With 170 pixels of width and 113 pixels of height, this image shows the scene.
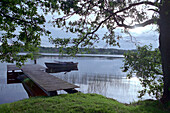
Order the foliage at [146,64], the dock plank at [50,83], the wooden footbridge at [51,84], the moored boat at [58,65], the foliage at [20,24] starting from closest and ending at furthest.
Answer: the foliage at [20,24], the foliage at [146,64], the wooden footbridge at [51,84], the dock plank at [50,83], the moored boat at [58,65]

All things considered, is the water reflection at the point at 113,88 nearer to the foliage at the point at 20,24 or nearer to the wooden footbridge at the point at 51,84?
the wooden footbridge at the point at 51,84

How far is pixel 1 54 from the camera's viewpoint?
21.1 ft

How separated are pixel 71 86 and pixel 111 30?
469 cm

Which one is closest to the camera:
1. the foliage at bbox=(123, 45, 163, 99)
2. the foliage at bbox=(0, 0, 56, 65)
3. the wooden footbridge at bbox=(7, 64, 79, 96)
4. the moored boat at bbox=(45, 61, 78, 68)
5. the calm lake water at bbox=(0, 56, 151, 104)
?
the foliage at bbox=(0, 0, 56, 65)

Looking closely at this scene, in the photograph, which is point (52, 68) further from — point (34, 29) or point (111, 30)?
point (34, 29)

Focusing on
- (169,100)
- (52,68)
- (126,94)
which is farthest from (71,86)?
(52,68)

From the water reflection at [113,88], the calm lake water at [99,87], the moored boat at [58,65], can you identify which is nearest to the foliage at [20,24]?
the calm lake water at [99,87]

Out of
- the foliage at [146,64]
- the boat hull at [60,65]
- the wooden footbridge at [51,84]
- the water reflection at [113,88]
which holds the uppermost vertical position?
the foliage at [146,64]

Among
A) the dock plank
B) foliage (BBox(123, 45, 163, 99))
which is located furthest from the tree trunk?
the dock plank

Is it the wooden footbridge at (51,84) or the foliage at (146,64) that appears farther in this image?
the wooden footbridge at (51,84)

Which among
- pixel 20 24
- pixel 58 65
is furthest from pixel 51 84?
pixel 58 65

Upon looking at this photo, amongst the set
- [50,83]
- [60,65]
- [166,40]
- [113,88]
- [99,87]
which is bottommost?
[113,88]

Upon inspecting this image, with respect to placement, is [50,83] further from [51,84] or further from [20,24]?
[20,24]

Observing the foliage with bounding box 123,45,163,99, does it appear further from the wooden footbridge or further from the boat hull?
the boat hull
